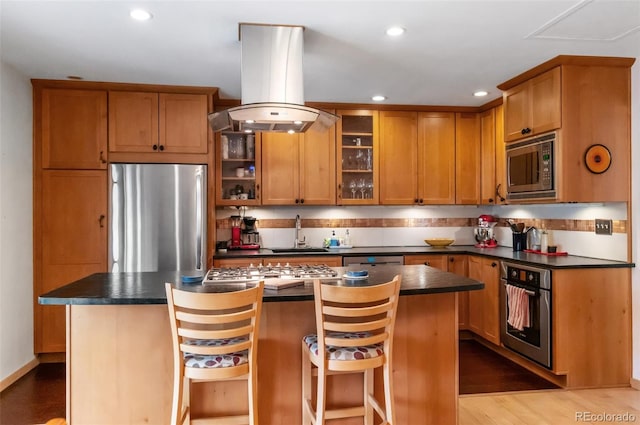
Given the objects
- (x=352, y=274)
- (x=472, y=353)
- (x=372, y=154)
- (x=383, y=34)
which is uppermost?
(x=383, y=34)

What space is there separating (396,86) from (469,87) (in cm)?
70

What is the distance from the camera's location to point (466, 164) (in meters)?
4.82

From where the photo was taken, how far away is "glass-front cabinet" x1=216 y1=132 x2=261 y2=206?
442 cm

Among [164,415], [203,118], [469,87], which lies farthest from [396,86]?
[164,415]

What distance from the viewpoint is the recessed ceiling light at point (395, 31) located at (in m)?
2.70

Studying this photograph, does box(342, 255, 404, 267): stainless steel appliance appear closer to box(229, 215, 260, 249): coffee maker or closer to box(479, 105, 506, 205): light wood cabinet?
box(229, 215, 260, 249): coffee maker

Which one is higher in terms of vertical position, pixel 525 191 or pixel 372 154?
pixel 372 154

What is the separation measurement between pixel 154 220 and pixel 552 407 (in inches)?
136

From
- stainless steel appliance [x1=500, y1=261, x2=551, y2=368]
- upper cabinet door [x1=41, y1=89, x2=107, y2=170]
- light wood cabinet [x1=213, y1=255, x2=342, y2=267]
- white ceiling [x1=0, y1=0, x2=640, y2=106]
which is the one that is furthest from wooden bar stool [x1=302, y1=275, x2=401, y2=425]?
upper cabinet door [x1=41, y1=89, x2=107, y2=170]

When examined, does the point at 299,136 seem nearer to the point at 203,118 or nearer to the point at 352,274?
the point at 203,118

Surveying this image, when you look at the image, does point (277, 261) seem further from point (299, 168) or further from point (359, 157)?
point (359, 157)

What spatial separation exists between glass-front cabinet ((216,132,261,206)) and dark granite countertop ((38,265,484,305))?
184 centimetres

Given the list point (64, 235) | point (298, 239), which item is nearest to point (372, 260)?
point (298, 239)

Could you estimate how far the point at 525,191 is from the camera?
3711 millimetres
